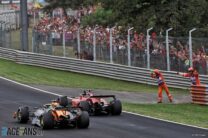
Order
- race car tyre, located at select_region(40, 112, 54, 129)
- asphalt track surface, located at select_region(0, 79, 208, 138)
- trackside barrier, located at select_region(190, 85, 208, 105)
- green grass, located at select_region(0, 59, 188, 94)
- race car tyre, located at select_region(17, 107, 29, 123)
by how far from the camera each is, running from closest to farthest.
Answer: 1. asphalt track surface, located at select_region(0, 79, 208, 138)
2. race car tyre, located at select_region(40, 112, 54, 129)
3. race car tyre, located at select_region(17, 107, 29, 123)
4. trackside barrier, located at select_region(190, 85, 208, 105)
5. green grass, located at select_region(0, 59, 188, 94)

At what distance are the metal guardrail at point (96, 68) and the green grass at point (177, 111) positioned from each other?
4.61 m

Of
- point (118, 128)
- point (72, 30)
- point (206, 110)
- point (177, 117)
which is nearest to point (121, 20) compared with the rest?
point (72, 30)

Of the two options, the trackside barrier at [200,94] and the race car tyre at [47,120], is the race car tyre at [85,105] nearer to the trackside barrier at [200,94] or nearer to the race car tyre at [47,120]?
the race car tyre at [47,120]

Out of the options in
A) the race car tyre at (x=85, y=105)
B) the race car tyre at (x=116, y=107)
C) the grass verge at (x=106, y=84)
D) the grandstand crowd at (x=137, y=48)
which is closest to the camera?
the race car tyre at (x=85, y=105)

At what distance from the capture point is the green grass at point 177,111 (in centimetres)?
1856

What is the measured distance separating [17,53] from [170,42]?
12.1m

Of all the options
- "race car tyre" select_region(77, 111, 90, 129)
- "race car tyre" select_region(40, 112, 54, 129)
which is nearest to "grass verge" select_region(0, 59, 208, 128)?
"race car tyre" select_region(77, 111, 90, 129)

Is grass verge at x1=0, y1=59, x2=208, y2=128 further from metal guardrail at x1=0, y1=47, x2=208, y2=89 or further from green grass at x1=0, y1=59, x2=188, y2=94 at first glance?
metal guardrail at x1=0, y1=47, x2=208, y2=89

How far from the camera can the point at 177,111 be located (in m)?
20.8

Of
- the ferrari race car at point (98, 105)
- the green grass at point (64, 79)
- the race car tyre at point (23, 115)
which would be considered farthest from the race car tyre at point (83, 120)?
the green grass at point (64, 79)

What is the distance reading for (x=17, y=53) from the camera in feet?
121

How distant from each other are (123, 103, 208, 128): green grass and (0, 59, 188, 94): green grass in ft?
15.6

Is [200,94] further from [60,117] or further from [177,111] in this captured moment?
[60,117]

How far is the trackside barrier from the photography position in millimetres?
23266
